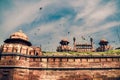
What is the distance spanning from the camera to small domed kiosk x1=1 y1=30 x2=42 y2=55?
17.7 meters

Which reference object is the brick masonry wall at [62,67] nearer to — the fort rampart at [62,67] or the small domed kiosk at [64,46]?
the fort rampart at [62,67]

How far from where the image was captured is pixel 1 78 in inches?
646

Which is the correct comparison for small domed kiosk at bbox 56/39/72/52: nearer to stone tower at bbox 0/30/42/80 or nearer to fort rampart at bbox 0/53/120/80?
stone tower at bbox 0/30/42/80

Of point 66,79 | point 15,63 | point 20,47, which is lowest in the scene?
point 66,79

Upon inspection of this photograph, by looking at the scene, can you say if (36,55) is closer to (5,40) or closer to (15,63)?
(15,63)

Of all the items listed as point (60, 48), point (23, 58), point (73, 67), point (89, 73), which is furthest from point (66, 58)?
point (60, 48)

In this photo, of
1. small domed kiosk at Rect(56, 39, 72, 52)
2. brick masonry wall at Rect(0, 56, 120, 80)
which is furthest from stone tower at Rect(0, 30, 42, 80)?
small domed kiosk at Rect(56, 39, 72, 52)

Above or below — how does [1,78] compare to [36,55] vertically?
below

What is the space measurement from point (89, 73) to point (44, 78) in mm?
4182

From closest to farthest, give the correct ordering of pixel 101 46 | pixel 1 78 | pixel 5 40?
pixel 1 78 → pixel 5 40 → pixel 101 46

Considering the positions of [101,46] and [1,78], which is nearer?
[1,78]

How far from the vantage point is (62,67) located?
17688mm

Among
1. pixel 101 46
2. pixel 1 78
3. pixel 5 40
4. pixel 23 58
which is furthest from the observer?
pixel 101 46

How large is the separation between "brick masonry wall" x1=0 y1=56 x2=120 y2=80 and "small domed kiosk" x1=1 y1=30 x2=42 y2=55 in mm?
680
